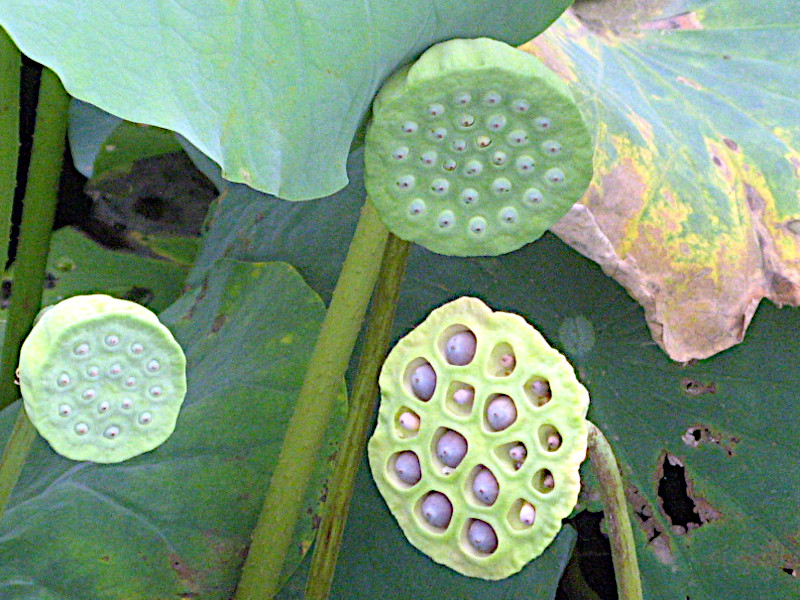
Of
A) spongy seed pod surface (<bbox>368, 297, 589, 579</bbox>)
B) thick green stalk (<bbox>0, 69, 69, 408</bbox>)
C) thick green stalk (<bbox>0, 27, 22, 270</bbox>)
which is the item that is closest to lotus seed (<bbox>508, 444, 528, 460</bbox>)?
spongy seed pod surface (<bbox>368, 297, 589, 579</bbox>)

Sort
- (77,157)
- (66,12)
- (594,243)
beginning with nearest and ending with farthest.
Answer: (66,12) < (594,243) < (77,157)

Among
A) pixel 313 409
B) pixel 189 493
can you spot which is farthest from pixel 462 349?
pixel 189 493

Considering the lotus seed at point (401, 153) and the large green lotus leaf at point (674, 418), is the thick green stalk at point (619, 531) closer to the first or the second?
the lotus seed at point (401, 153)

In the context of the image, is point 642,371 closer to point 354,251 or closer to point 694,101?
point 694,101

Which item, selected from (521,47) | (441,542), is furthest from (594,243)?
(441,542)

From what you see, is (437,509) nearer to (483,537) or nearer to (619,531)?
(483,537)

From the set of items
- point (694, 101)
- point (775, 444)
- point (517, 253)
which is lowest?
point (775, 444)
